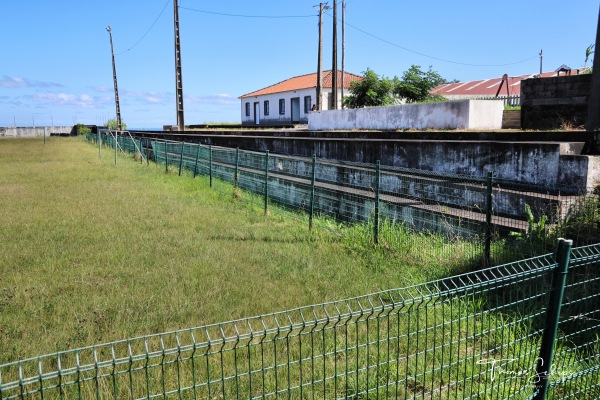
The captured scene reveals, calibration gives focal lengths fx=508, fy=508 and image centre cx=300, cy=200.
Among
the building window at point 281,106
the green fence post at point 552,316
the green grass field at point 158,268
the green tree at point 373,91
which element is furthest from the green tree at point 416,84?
the green fence post at point 552,316

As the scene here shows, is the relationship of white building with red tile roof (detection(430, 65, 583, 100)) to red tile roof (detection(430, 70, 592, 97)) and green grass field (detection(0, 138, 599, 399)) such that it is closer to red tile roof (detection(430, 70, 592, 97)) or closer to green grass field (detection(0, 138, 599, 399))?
Answer: red tile roof (detection(430, 70, 592, 97))

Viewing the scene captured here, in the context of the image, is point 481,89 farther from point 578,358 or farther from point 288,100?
point 578,358

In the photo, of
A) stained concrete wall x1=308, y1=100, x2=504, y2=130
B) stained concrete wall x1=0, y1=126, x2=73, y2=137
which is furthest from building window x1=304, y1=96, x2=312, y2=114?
stained concrete wall x1=0, y1=126, x2=73, y2=137

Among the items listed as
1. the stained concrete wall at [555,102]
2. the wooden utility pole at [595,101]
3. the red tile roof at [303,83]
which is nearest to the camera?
the wooden utility pole at [595,101]

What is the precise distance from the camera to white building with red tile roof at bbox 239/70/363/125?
43.0 metres

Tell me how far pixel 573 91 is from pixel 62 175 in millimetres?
15153

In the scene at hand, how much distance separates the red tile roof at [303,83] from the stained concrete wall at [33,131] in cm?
2643

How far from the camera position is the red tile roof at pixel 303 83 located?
43853mm

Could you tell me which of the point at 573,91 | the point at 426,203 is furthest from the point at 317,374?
the point at 573,91

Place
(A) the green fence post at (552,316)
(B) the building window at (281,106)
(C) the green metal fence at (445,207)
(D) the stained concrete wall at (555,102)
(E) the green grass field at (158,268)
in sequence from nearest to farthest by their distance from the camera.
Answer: (A) the green fence post at (552,316), (E) the green grass field at (158,268), (C) the green metal fence at (445,207), (D) the stained concrete wall at (555,102), (B) the building window at (281,106)

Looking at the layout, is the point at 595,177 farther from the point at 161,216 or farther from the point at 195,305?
the point at 161,216

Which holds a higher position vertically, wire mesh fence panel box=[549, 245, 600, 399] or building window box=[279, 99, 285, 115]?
building window box=[279, 99, 285, 115]

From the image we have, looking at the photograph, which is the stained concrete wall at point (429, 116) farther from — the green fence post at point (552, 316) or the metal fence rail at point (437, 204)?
the green fence post at point (552, 316)

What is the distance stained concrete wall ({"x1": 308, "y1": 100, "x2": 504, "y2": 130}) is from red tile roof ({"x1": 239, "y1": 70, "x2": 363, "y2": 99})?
2373cm
